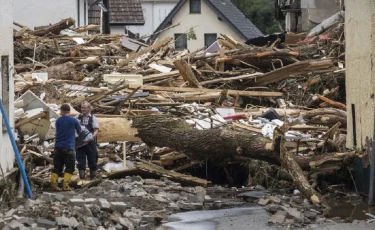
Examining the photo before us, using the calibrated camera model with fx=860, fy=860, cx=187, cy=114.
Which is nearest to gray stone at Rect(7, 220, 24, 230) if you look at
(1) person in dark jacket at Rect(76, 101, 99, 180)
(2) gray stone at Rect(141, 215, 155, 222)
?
(2) gray stone at Rect(141, 215, 155, 222)

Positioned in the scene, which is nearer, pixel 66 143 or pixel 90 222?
pixel 90 222

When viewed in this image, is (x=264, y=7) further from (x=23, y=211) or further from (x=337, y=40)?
(x=23, y=211)

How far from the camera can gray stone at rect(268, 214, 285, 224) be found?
12732 mm

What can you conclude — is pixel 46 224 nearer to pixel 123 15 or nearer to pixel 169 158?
pixel 169 158

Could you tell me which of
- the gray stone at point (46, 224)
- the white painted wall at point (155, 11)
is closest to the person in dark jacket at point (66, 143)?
the gray stone at point (46, 224)

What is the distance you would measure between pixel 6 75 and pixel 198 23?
48.0 metres

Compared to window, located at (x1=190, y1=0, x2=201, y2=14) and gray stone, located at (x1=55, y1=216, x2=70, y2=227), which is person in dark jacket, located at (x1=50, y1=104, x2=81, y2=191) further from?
window, located at (x1=190, y1=0, x2=201, y2=14)

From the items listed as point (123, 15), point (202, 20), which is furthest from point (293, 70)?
point (202, 20)

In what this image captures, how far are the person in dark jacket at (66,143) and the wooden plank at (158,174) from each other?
1.49 metres

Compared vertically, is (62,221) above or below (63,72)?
below

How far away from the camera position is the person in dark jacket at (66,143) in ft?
50.4

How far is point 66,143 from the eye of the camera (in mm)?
15406

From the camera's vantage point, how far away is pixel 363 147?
15.8 m

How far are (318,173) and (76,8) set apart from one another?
22.0 meters
